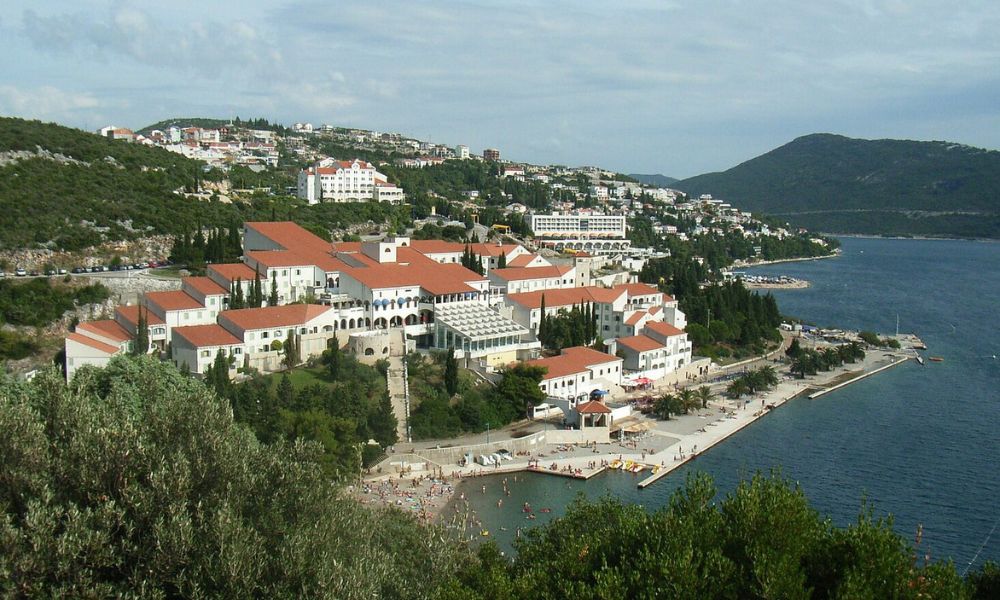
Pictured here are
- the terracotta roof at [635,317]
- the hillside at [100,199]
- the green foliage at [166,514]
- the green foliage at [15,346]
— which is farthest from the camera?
the hillside at [100,199]

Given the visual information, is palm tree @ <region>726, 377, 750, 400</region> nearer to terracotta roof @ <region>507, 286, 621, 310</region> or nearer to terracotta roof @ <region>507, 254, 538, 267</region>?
terracotta roof @ <region>507, 286, 621, 310</region>

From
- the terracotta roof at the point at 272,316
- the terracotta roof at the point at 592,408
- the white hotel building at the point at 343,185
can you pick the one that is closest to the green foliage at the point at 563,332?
the terracotta roof at the point at 592,408

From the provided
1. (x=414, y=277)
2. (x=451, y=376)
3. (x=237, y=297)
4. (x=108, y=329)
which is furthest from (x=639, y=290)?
(x=108, y=329)

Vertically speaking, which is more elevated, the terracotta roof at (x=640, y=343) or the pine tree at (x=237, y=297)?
the pine tree at (x=237, y=297)

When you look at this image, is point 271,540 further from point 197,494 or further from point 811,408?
point 811,408

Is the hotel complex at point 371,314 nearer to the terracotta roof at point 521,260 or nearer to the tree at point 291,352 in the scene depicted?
the tree at point 291,352
